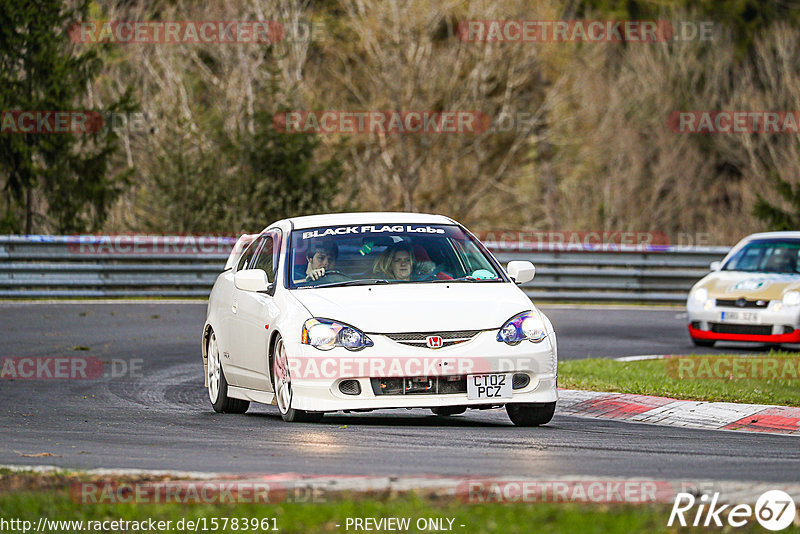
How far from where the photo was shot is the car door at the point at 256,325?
10.6 metres

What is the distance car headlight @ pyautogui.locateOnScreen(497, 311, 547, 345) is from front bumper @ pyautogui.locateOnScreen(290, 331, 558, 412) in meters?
0.05

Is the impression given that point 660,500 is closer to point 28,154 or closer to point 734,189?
point 28,154

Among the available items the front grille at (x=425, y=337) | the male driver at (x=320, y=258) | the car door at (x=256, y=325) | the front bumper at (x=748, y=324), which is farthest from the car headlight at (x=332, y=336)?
the front bumper at (x=748, y=324)

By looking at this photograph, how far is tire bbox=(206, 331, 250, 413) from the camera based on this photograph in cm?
1162

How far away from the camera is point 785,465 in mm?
8109

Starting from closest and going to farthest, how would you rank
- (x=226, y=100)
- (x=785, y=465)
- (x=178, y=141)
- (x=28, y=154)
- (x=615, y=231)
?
(x=785, y=465) < (x=28, y=154) < (x=178, y=141) < (x=226, y=100) < (x=615, y=231)

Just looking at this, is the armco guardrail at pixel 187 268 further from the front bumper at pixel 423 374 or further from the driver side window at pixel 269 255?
the front bumper at pixel 423 374

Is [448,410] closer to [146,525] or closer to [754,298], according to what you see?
[146,525]

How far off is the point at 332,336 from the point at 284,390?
683 millimetres

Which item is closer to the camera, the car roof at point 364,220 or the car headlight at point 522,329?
the car headlight at point 522,329

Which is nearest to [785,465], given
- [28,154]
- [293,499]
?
[293,499]

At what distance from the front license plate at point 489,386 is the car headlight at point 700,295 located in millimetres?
9048

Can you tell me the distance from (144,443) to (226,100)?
1219 inches

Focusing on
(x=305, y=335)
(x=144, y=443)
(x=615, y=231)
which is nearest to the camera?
(x=144, y=443)
